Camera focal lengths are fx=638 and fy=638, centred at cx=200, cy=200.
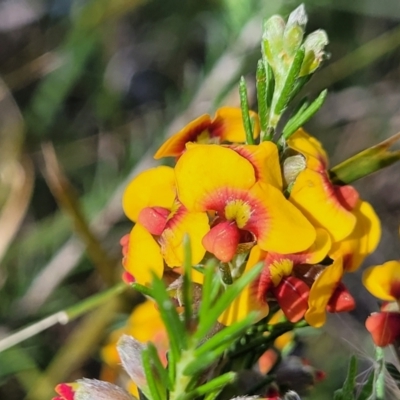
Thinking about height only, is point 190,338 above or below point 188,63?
above

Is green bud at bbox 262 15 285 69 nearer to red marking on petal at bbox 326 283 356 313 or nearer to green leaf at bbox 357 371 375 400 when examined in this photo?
red marking on petal at bbox 326 283 356 313

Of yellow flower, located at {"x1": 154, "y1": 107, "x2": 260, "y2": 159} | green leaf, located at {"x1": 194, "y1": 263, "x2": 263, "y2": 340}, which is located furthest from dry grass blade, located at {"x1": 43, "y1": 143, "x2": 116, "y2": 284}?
green leaf, located at {"x1": 194, "y1": 263, "x2": 263, "y2": 340}

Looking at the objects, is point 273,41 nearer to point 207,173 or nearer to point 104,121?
point 207,173

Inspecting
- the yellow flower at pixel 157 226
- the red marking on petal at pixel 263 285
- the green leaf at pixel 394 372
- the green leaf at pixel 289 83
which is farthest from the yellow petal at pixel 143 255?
the green leaf at pixel 394 372

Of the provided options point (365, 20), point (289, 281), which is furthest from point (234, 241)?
point (365, 20)

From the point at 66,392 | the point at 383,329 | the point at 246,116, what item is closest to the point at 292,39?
the point at 246,116

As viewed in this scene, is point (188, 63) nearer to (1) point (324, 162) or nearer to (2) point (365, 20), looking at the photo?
(2) point (365, 20)

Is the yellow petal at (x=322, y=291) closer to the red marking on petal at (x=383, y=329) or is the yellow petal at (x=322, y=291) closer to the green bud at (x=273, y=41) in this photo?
the red marking on petal at (x=383, y=329)
